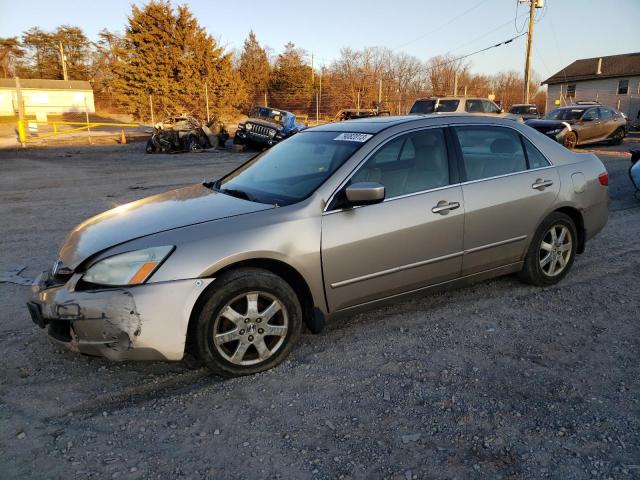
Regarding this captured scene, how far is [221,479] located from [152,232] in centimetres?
151

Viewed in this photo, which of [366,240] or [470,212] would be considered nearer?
[366,240]

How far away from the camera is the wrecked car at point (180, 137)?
18.9m

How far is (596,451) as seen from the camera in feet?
7.87

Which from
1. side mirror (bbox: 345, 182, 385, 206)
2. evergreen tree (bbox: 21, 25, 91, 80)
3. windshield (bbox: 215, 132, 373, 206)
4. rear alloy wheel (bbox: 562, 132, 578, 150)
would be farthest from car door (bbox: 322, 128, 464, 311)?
evergreen tree (bbox: 21, 25, 91, 80)

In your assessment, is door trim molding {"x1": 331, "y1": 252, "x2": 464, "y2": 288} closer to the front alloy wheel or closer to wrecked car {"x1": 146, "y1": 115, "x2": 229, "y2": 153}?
the front alloy wheel

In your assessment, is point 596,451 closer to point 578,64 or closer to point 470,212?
point 470,212

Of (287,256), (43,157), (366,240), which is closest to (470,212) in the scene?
(366,240)

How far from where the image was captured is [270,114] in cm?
1992

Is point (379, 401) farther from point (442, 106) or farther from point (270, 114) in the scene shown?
point (270, 114)

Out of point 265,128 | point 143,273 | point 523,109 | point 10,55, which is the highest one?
point 10,55

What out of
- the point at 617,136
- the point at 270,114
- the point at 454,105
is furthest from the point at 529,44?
the point at 270,114

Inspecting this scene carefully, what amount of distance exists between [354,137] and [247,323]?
1.68m

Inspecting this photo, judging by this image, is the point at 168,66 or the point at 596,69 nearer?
the point at 168,66

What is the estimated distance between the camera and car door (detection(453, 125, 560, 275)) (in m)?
3.88
